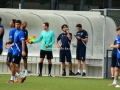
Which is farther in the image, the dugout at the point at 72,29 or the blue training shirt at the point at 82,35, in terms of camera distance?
the dugout at the point at 72,29

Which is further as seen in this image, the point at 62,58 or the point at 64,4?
the point at 64,4

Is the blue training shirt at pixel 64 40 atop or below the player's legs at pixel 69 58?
atop

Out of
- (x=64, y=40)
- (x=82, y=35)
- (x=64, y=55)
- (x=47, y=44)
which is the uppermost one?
(x=82, y=35)

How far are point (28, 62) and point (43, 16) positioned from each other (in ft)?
8.71

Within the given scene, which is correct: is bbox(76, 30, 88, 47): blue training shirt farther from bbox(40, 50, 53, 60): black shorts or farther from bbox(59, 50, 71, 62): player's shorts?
bbox(40, 50, 53, 60): black shorts

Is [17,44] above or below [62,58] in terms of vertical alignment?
above

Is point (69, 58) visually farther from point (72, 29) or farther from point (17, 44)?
point (17, 44)

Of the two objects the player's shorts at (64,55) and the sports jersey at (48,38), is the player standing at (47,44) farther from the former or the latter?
the player's shorts at (64,55)

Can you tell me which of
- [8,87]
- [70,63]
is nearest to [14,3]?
[70,63]

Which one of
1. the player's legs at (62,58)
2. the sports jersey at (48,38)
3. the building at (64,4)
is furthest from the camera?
the building at (64,4)

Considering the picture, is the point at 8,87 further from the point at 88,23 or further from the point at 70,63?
the point at 88,23

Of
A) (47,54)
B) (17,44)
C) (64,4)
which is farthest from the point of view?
(64,4)

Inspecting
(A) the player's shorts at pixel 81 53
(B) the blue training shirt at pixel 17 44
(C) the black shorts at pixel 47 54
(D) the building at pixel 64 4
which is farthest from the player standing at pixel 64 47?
(D) the building at pixel 64 4

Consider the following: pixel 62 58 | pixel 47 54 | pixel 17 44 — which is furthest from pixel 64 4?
pixel 17 44
